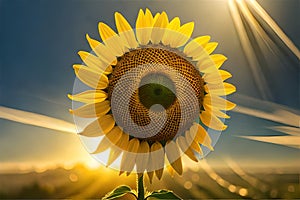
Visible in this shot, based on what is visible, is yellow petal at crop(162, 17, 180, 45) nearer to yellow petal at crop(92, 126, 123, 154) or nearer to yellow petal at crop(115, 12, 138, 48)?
yellow petal at crop(115, 12, 138, 48)

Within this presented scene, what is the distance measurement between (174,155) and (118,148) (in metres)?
0.09

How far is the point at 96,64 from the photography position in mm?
630

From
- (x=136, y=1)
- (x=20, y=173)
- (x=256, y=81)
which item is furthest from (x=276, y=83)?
(x=20, y=173)

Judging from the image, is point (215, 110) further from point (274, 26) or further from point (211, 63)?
point (274, 26)

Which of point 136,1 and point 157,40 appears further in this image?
point 136,1

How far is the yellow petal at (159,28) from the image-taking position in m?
0.62

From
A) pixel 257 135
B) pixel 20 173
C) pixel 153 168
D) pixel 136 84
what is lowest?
pixel 153 168

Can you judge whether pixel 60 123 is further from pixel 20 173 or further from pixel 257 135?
pixel 257 135

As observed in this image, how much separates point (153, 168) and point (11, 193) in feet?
2.68

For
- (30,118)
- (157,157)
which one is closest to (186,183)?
(30,118)

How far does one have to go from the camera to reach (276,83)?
4.24 ft

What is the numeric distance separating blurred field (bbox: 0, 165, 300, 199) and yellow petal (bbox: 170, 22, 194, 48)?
684 mm

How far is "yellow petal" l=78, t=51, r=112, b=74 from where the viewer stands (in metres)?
0.63

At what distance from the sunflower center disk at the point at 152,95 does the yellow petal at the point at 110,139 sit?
0.01 meters
